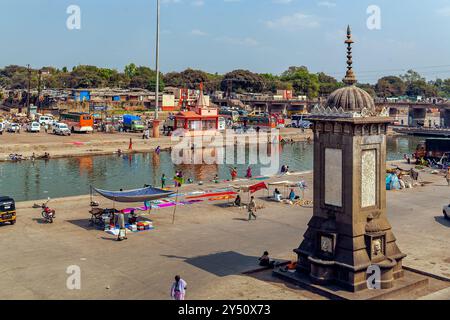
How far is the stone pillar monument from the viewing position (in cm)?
1912

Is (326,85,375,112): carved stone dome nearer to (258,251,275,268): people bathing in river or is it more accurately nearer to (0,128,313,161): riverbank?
(258,251,275,268): people bathing in river

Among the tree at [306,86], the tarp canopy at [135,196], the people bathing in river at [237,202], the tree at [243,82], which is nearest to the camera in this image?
the tarp canopy at [135,196]

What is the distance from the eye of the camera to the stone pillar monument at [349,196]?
19.1 m

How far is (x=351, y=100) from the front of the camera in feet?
64.1

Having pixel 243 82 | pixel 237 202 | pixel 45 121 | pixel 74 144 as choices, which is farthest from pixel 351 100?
pixel 243 82

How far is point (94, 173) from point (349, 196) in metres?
36.6

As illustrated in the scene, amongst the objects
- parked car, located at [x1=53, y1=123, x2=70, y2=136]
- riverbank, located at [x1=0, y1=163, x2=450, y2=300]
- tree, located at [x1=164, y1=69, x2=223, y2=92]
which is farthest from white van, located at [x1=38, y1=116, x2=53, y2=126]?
tree, located at [x1=164, y1=69, x2=223, y2=92]

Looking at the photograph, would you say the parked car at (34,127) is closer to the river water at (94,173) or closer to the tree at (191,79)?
the river water at (94,173)

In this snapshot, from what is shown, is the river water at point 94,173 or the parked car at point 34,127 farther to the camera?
the parked car at point 34,127

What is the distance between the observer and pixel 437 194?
3941 centimetres

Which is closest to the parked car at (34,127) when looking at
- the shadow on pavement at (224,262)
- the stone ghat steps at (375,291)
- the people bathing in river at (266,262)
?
the shadow on pavement at (224,262)

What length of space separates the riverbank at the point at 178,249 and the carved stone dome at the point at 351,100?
248 inches

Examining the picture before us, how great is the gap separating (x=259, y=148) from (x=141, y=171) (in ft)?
91.1
